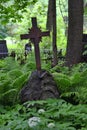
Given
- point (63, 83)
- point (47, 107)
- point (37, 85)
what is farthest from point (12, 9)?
point (47, 107)

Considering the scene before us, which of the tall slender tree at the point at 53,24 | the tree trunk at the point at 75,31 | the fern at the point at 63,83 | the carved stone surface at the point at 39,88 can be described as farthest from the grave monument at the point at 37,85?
the tree trunk at the point at 75,31

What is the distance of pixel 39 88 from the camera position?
18.9 feet

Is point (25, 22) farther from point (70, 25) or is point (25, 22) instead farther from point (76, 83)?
point (76, 83)

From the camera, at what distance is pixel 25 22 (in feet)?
92.1

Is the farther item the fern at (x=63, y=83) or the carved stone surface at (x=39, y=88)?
the fern at (x=63, y=83)

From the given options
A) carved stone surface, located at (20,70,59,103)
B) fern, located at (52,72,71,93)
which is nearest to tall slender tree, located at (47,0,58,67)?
fern, located at (52,72,71,93)

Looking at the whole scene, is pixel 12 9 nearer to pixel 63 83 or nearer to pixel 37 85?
pixel 63 83

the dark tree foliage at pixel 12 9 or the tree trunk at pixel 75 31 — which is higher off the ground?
the dark tree foliage at pixel 12 9

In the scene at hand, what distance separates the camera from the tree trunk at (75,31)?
10.1 metres

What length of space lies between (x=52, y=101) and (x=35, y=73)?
1.08 metres

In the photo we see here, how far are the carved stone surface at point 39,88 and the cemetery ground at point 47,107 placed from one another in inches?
5.4

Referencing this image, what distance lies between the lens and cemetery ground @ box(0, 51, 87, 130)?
3.87 metres

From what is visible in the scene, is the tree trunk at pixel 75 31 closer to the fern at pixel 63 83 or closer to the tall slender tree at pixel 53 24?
the tall slender tree at pixel 53 24

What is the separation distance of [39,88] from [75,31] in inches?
184
